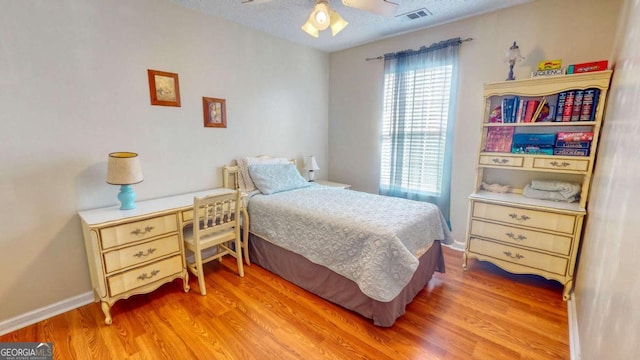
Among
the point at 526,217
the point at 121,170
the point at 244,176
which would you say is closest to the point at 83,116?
the point at 121,170

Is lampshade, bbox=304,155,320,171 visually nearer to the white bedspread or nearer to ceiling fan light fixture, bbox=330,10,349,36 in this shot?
the white bedspread

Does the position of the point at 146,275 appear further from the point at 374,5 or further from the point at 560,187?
the point at 560,187

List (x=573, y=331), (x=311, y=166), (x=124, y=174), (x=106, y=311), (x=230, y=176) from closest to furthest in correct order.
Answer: (x=573, y=331) < (x=106, y=311) < (x=124, y=174) < (x=230, y=176) < (x=311, y=166)

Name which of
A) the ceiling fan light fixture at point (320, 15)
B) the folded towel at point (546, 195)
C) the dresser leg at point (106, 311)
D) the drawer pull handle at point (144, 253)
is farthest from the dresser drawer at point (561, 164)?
the dresser leg at point (106, 311)

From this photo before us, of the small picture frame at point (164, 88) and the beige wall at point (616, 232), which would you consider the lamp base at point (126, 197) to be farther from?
the beige wall at point (616, 232)

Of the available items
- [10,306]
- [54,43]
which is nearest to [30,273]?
[10,306]

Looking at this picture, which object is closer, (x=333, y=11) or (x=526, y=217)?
(x=333, y=11)

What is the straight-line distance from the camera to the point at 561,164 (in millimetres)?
2186

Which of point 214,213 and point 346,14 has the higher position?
point 346,14

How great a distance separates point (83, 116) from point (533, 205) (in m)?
3.57

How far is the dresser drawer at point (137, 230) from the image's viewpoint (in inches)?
72.6

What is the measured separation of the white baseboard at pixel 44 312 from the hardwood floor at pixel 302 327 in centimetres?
5

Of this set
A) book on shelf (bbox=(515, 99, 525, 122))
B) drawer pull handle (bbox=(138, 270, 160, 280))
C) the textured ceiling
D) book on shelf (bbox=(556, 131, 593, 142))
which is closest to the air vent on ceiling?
the textured ceiling

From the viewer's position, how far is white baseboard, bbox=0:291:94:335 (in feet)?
6.05
